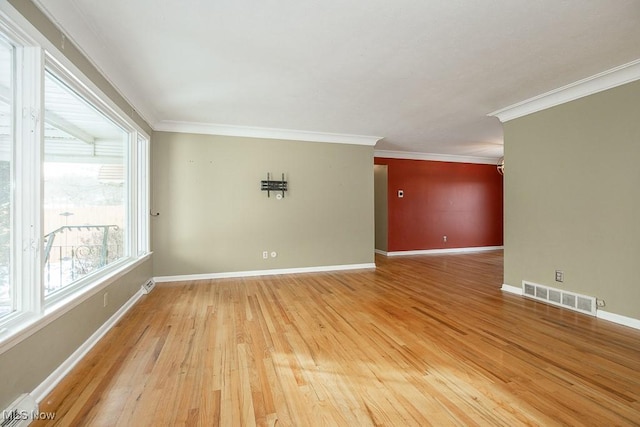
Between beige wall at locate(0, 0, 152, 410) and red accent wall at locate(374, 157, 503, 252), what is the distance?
5.80 meters

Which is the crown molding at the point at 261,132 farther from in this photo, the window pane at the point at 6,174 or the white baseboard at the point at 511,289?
the white baseboard at the point at 511,289

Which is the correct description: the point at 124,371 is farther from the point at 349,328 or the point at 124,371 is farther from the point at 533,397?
the point at 533,397

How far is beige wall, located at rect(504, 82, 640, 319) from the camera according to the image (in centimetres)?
286

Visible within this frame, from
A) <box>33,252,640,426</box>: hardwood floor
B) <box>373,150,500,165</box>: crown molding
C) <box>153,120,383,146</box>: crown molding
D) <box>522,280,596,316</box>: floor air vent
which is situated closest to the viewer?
<box>33,252,640,426</box>: hardwood floor

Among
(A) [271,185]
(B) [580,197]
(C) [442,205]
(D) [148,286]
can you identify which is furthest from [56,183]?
(C) [442,205]

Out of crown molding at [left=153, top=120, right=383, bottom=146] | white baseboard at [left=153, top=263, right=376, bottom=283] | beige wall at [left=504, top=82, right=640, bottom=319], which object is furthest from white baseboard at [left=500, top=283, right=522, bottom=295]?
crown molding at [left=153, top=120, right=383, bottom=146]

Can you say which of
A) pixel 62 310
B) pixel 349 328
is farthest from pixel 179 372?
pixel 349 328

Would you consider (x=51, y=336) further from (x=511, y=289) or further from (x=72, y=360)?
(x=511, y=289)

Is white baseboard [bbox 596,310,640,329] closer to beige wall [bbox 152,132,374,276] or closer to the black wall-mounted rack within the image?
beige wall [bbox 152,132,374,276]

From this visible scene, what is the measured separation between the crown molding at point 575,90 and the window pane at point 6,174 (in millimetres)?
5079

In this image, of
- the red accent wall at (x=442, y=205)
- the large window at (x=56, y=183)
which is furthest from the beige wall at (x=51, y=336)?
the red accent wall at (x=442, y=205)

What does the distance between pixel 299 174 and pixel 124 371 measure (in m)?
3.89

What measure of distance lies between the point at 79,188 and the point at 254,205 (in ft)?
8.59

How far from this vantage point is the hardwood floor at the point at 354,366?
1.60 m
